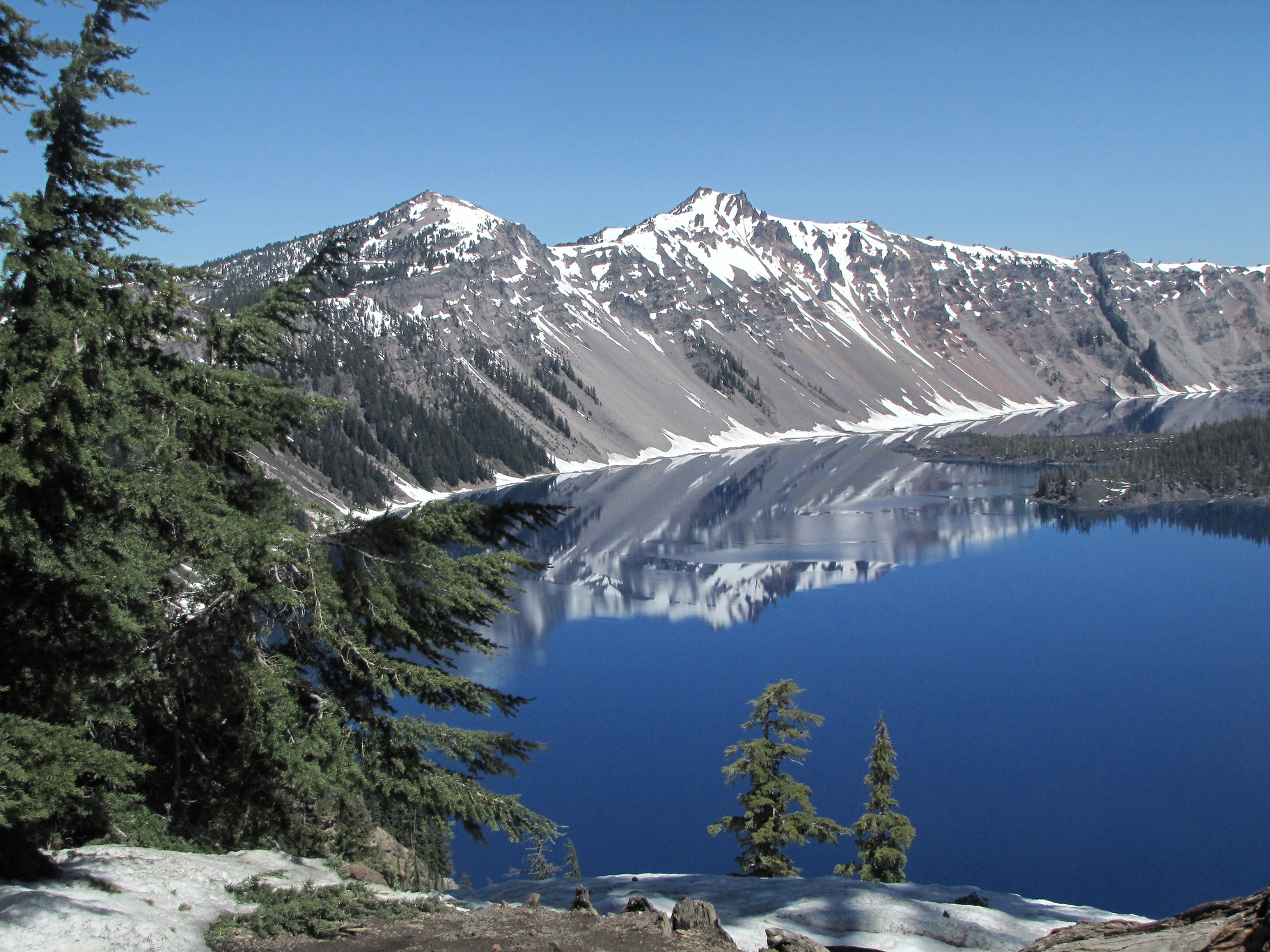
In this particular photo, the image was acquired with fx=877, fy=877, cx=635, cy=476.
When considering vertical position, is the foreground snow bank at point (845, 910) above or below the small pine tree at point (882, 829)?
above

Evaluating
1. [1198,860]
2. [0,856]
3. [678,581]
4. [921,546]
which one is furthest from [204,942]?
[921,546]

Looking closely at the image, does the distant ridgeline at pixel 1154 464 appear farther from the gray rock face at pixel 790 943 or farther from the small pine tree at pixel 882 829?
the gray rock face at pixel 790 943

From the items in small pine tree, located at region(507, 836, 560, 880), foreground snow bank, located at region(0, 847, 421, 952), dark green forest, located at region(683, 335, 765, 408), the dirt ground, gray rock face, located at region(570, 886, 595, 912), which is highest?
dark green forest, located at region(683, 335, 765, 408)

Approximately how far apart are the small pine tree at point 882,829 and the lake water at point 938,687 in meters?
5.82

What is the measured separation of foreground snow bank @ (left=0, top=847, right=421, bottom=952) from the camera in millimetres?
6355

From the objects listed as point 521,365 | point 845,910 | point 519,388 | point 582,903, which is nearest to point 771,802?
point 845,910

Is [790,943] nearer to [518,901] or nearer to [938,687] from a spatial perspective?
[518,901]

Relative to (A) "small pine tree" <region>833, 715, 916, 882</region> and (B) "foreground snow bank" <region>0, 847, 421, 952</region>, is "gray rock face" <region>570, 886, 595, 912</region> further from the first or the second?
(A) "small pine tree" <region>833, 715, 916, 882</region>

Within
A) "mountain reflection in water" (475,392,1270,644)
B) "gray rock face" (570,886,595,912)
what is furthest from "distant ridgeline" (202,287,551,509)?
"gray rock face" (570,886,595,912)

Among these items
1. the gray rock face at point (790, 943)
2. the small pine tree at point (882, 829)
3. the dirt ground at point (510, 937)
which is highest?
the gray rock face at point (790, 943)

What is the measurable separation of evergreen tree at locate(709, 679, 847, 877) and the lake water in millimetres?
→ 7435

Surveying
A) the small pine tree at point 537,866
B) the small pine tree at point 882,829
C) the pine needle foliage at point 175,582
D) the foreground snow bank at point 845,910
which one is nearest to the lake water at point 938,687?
the small pine tree at point 537,866

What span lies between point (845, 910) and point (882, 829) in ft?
42.1

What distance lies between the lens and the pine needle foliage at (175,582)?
7.84 metres
